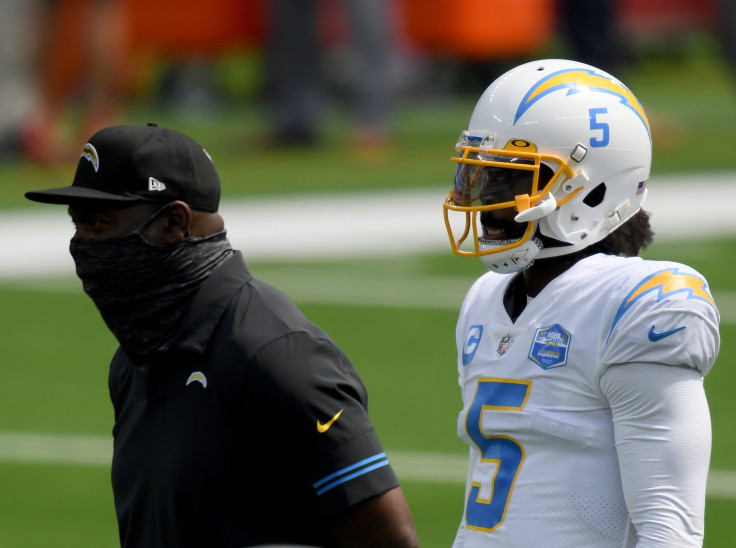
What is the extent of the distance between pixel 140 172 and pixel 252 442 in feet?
2.08

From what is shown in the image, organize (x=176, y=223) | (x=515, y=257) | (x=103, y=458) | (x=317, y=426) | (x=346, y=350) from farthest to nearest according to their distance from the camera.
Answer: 1. (x=346, y=350)
2. (x=103, y=458)
3. (x=176, y=223)
4. (x=515, y=257)
5. (x=317, y=426)

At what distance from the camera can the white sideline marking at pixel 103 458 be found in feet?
22.8

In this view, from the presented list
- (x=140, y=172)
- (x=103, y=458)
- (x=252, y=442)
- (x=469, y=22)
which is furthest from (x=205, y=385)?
(x=469, y=22)

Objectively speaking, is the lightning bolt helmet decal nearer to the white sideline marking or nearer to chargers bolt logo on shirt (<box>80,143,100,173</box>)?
chargers bolt logo on shirt (<box>80,143,100,173</box>)

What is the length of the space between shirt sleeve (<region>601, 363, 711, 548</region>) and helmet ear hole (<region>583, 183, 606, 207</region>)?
53cm

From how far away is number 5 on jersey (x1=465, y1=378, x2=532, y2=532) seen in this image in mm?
3086

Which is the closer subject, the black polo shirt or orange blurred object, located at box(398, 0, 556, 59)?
the black polo shirt

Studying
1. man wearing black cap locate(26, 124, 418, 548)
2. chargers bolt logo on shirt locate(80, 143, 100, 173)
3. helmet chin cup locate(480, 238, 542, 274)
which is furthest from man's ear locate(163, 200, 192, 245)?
helmet chin cup locate(480, 238, 542, 274)

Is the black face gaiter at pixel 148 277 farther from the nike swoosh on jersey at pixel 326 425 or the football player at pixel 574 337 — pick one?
the football player at pixel 574 337

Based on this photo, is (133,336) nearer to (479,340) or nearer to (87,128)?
(479,340)

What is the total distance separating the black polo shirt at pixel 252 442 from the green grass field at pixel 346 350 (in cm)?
296

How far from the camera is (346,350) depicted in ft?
30.4

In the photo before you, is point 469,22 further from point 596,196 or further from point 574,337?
point 574,337

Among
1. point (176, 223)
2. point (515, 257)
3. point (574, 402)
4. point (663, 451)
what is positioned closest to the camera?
point (663, 451)
